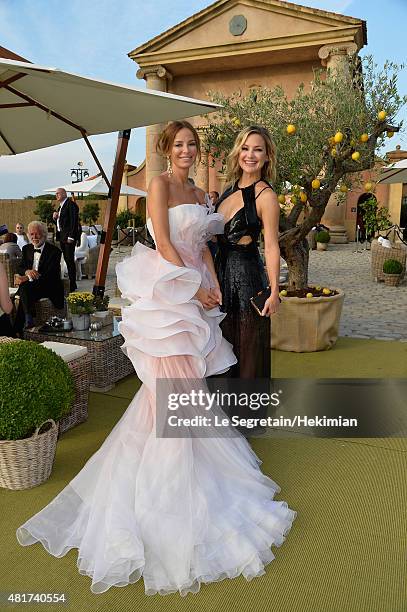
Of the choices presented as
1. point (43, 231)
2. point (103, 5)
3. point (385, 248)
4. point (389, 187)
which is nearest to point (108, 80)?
point (43, 231)

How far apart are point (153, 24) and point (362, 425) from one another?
92.7 ft

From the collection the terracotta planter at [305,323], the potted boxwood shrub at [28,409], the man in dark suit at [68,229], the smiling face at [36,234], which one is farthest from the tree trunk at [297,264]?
the man in dark suit at [68,229]

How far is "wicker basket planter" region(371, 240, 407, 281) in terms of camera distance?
38.5 feet

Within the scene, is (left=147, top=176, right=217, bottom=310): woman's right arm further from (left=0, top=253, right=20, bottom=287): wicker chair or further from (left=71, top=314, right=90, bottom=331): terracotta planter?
(left=0, top=253, right=20, bottom=287): wicker chair

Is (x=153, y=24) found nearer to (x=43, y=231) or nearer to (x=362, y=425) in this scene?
(x=43, y=231)

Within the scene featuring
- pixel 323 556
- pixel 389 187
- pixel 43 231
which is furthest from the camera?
pixel 389 187

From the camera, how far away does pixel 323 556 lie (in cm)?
256

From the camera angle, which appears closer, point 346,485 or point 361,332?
point 346,485

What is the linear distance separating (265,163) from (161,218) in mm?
996

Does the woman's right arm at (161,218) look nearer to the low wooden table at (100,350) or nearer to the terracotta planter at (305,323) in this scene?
the low wooden table at (100,350)

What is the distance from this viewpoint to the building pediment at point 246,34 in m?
23.7

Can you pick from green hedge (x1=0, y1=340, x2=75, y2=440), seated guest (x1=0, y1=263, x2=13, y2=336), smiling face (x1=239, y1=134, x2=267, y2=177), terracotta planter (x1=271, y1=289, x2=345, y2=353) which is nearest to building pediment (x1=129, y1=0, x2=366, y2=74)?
terracotta planter (x1=271, y1=289, x2=345, y2=353)

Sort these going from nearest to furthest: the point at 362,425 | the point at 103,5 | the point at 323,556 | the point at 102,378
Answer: the point at 323,556, the point at 362,425, the point at 102,378, the point at 103,5

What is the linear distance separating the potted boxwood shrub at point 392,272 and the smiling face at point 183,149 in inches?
371
